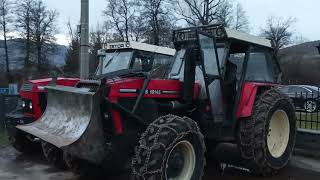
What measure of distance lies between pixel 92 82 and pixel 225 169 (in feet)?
10.4

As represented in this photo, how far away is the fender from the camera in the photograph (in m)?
7.60

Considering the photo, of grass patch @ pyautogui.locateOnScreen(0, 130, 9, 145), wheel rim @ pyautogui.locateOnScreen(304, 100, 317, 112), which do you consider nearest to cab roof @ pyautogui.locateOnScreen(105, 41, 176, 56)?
grass patch @ pyautogui.locateOnScreen(0, 130, 9, 145)

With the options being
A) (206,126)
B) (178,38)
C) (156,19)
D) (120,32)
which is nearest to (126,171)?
(206,126)

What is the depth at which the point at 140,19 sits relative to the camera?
5006 cm

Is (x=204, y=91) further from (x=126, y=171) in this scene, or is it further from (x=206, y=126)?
(x=126, y=171)

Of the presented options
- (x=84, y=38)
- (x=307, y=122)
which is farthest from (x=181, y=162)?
(x=307, y=122)

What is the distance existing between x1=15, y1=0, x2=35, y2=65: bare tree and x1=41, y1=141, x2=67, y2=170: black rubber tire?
5016 centimetres

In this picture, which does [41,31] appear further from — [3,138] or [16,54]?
[3,138]

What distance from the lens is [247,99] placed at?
773 cm

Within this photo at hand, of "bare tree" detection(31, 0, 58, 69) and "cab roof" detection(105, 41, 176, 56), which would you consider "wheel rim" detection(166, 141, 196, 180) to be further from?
"bare tree" detection(31, 0, 58, 69)

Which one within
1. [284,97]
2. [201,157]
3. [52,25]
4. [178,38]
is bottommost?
[201,157]

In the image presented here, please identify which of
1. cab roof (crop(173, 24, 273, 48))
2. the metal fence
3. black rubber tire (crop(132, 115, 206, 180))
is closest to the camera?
black rubber tire (crop(132, 115, 206, 180))

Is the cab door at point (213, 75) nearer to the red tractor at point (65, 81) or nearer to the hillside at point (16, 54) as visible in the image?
the red tractor at point (65, 81)

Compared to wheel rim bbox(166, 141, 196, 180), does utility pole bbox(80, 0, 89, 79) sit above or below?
above
